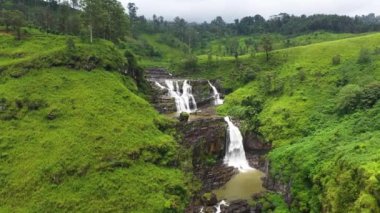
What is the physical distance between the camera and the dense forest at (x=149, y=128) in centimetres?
4044

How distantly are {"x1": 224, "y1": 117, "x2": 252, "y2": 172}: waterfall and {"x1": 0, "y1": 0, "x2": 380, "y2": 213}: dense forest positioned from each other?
1615mm

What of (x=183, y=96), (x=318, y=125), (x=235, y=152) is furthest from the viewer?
(x=183, y=96)

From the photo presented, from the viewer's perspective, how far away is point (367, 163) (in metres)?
35.0

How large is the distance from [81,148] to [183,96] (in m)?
32.7

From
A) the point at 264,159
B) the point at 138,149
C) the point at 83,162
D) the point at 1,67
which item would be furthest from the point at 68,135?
the point at 264,159

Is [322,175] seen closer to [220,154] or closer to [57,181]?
[220,154]

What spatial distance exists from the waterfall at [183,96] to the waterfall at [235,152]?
1386cm

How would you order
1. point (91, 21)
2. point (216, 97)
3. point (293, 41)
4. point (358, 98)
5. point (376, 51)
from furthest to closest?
point (293, 41), point (216, 97), point (376, 51), point (91, 21), point (358, 98)

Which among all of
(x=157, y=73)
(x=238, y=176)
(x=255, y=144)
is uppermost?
(x=157, y=73)

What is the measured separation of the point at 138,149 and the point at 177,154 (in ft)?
17.7

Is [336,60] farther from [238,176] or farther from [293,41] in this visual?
[293,41]

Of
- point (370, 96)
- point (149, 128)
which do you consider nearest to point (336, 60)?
point (370, 96)

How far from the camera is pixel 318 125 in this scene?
56156 millimetres

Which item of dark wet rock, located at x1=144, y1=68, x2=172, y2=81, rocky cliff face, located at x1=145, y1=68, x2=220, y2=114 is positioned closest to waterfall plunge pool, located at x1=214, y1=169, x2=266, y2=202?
rocky cliff face, located at x1=145, y1=68, x2=220, y2=114
